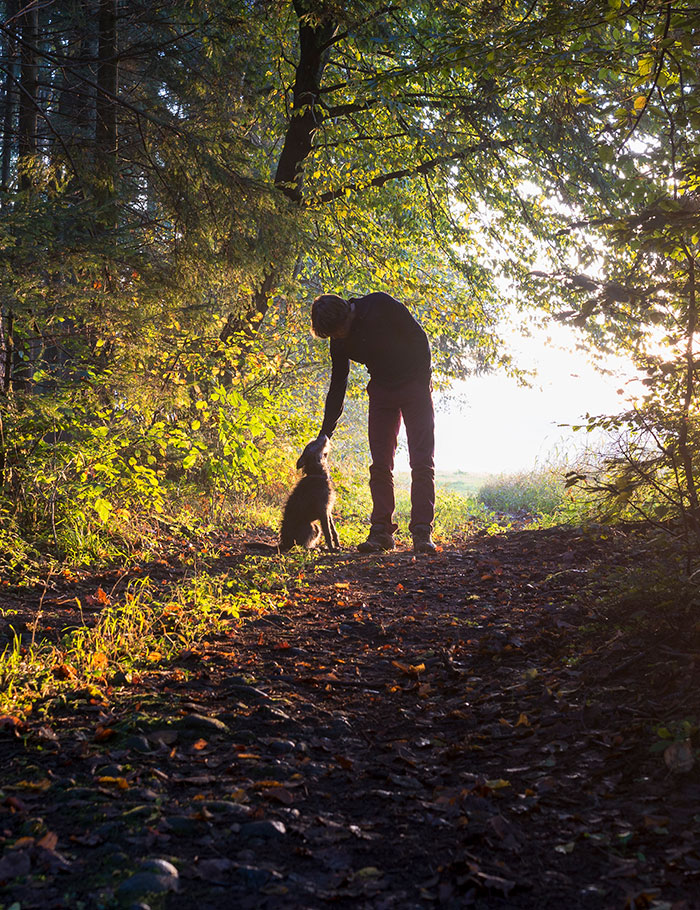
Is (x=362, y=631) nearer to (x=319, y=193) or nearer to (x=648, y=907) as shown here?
(x=648, y=907)

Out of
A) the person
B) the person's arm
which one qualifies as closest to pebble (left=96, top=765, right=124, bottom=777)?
the person

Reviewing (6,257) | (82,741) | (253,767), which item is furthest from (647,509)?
(6,257)

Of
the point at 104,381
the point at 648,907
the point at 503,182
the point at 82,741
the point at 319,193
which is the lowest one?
the point at 82,741

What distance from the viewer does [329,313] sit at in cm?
654

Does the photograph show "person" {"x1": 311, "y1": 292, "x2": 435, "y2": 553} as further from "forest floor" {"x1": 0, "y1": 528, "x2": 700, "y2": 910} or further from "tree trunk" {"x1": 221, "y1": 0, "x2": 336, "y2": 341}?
"forest floor" {"x1": 0, "y1": 528, "x2": 700, "y2": 910}

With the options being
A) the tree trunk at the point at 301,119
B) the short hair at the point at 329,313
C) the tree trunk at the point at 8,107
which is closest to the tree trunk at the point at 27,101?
the tree trunk at the point at 8,107

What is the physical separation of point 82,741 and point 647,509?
3998 mm

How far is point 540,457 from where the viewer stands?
15352mm

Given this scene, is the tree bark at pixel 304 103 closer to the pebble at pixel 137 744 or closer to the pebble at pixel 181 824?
the pebble at pixel 137 744

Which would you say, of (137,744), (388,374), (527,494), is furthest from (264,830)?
(527,494)

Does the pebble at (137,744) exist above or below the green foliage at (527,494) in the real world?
below

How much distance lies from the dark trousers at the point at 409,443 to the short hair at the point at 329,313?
0.78 m

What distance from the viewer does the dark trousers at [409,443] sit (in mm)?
6809

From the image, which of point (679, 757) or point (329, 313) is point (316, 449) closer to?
point (329, 313)
